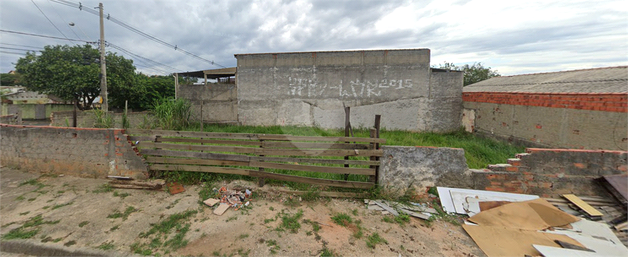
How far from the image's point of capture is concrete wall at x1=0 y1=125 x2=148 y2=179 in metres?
4.16

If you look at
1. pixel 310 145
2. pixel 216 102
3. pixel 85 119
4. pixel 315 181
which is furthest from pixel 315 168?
pixel 85 119

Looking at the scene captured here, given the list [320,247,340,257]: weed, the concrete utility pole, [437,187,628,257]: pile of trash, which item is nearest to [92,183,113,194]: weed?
[320,247,340,257]: weed

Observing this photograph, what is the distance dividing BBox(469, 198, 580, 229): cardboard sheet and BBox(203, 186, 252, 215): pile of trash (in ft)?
11.3

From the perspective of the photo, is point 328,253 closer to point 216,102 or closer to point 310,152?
point 310,152

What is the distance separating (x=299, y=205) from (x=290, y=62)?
7032 millimetres

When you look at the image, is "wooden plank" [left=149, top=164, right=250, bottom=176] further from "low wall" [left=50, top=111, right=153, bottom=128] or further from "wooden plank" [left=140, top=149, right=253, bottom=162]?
"low wall" [left=50, top=111, right=153, bottom=128]

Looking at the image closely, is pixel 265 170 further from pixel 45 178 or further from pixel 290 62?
pixel 290 62

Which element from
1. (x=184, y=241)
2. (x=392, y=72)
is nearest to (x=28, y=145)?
(x=184, y=241)

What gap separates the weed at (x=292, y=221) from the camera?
2912 millimetres

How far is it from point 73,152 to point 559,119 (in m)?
10.7

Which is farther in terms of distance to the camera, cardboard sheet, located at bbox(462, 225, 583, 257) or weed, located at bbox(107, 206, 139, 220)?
weed, located at bbox(107, 206, 139, 220)

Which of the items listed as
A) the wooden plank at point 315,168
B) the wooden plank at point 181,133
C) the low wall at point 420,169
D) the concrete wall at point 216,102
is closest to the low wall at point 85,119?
the concrete wall at point 216,102

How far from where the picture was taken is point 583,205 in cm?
308

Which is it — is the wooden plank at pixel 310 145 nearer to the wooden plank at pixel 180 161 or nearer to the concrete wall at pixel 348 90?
the wooden plank at pixel 180 161
